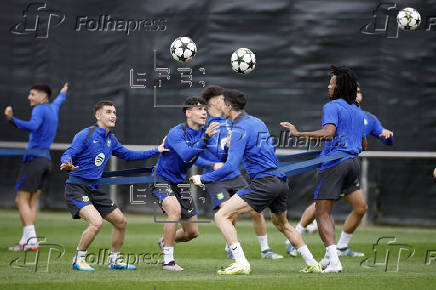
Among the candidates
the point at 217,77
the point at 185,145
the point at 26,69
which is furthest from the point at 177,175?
the point at 26,69

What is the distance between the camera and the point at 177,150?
34.5 ft

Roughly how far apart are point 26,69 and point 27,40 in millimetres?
753

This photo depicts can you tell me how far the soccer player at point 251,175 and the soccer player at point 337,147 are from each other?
376mm

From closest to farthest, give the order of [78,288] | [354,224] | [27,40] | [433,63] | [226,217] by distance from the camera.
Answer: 1. [78,288]
2. [226,217]
3. [354,224]
4. [433,63]
5. [27,40]

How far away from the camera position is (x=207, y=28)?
18766mm

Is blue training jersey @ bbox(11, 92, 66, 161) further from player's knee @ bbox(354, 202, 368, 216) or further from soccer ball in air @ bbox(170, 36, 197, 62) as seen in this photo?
player's knee @ bbox(354, 202, 368, 216)

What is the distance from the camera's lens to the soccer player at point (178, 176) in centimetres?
1046

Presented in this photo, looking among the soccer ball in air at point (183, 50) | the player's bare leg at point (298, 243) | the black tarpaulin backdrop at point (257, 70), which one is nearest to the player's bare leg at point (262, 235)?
the player's bare leg at point (298, 243)

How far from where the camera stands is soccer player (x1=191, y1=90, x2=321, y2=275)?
957cm

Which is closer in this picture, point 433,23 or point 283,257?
point 283,257

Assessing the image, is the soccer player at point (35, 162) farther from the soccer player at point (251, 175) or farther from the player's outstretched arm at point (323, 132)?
the player's outstretched arm at point (323, 132)

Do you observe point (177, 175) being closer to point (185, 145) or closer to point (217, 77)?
point (185, 145)

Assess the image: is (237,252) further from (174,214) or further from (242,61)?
(242,61)

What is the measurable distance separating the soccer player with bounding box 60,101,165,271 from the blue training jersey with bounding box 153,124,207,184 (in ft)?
0.60
